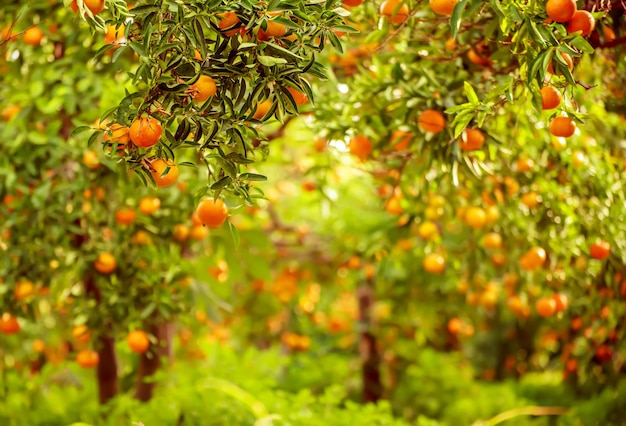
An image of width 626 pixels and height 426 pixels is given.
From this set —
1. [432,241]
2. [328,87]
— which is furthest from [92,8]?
[432,241]

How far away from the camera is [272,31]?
137cm

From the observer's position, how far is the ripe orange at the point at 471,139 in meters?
1.81

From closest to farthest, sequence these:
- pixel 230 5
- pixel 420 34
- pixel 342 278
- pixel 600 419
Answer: pixel 230 5 < pixel 420 34 < pixel 600 419 < pixel 342 278

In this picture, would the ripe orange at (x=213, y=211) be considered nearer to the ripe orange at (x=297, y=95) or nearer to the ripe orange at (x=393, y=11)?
the ripe orange at (x=297, y=95)

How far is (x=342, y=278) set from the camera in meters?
4.78

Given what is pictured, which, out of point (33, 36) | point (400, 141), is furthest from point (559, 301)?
point (33, 36)

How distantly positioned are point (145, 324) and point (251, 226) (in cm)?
95

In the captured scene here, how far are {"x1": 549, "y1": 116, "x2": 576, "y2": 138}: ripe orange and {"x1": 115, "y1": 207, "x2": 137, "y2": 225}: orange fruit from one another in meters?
1.45

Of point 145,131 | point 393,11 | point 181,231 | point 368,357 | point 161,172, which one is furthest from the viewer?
point 368,357

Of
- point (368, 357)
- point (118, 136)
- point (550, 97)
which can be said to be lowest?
point (368, 357)

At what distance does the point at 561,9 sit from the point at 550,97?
0.68ft

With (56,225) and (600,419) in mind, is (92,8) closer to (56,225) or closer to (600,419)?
(56,225)

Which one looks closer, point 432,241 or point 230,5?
point 230,5

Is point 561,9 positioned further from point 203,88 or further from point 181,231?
point 181,231
